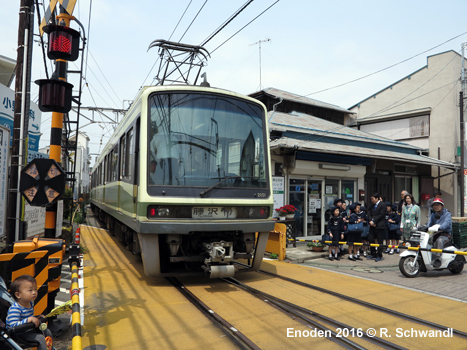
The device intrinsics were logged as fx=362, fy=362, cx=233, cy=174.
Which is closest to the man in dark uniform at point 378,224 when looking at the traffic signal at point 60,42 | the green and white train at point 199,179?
the green and white train at point 199,179

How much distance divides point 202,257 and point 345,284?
2721 mm

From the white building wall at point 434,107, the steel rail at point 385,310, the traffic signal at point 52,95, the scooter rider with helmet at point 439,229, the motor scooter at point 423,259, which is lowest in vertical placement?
the steel rail at point 385,310

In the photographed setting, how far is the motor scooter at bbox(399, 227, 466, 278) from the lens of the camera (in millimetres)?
7344

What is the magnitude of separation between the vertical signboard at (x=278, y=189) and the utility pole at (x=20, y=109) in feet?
23.6

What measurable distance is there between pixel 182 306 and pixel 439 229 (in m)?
5.65

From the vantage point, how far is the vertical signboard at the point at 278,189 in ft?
36.7

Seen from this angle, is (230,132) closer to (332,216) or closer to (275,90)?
(332,216)

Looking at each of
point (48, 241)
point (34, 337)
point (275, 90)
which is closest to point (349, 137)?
point (275, 90)

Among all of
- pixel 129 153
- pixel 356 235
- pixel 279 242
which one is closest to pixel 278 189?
pixel 279 242

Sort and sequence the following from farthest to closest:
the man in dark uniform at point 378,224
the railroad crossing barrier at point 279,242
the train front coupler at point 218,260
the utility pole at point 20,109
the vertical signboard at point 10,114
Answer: the man in dark uniform at point 378,224
the railroad crossing barrier at point 279,242
the vertical signboard at point 10,114
the train front coupler at point 218,260
the utility pole at point 20,109

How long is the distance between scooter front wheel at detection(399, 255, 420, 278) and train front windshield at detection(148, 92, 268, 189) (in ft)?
11.4

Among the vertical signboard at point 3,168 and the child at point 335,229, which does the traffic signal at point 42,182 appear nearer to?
the vertical signboard at point 3,168

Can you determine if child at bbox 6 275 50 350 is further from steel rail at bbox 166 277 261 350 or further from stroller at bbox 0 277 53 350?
steel rail at bbox 166 277 261 350

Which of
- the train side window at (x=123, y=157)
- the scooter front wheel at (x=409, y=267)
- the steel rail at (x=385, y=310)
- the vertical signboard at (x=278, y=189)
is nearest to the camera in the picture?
the steel rail at (x=385, y=310)
